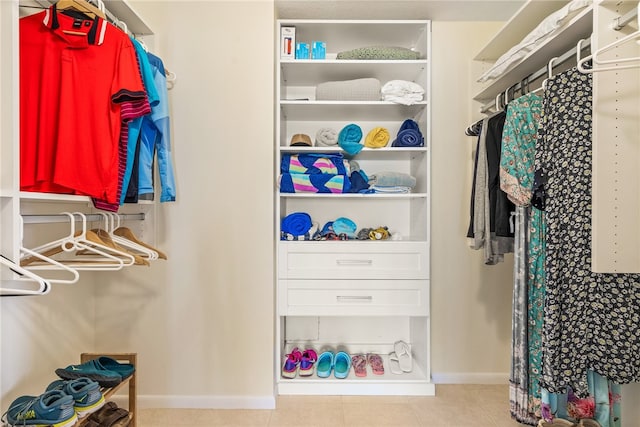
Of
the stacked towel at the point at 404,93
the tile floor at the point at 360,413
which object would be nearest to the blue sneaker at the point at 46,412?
the tile floor at the point at 360,413

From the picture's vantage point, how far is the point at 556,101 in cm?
138

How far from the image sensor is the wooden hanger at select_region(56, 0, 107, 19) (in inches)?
51.4

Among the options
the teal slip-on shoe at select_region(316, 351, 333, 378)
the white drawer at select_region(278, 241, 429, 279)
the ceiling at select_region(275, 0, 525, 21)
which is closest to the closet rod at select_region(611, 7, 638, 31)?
the ceiling at select_region(275, 0, 525, 21)

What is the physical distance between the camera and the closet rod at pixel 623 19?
1132mm

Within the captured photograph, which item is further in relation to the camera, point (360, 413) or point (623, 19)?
point (360, 413)

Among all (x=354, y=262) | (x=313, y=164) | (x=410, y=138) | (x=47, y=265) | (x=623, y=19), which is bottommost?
(x=354, y=262)

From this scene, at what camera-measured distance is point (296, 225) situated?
227 centimetres

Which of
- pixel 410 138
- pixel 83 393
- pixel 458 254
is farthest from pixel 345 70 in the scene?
pixel 83 393

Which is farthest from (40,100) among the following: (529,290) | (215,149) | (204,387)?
(529,290)

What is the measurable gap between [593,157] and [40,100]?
183cm

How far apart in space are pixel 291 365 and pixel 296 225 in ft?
2.83

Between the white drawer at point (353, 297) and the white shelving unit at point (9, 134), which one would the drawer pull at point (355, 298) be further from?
the white shelving unit at point (9, 134)

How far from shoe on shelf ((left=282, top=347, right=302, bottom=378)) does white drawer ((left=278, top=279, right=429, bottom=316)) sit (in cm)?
35

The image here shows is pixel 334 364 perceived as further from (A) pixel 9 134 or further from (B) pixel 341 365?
(A) pixel 9 134
